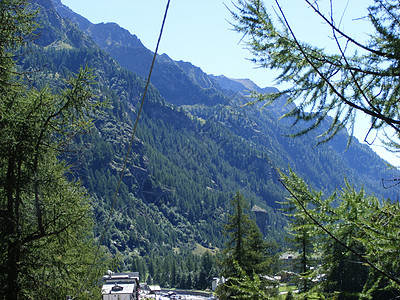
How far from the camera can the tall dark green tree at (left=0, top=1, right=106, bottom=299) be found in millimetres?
6293

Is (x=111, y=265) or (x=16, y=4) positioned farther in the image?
(x=111, y=265)

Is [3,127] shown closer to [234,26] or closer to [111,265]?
[234,26]

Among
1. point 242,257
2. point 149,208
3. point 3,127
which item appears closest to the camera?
point 3,127

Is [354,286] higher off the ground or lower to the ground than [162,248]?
higher

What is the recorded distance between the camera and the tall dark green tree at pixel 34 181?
629cm

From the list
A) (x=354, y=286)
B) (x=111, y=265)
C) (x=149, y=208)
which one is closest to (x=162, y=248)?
(x=149, y=208)

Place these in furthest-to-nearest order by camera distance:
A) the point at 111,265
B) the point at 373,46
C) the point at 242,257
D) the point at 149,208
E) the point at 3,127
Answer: the point at 149,208 → the point at 242,257 → the point at 111,265 → the point at 3,127 → the point at 373,46

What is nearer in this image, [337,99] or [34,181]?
[337,99]

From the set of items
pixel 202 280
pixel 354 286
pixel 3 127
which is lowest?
pixel 202 280

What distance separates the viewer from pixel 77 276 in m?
7.45

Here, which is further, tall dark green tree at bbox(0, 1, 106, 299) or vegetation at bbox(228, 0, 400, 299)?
tall dark green tree at bbox(0, 1, 106, 299)

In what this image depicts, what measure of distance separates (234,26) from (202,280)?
92.7 metres

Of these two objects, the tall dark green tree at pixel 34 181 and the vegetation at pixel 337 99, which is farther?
the tall dark green tree at pixel 34 181

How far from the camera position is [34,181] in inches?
255
